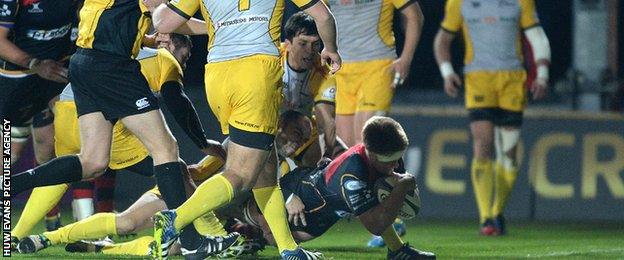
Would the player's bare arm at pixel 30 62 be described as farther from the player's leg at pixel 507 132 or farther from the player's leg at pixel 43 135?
the player's leg at pixel 507 132

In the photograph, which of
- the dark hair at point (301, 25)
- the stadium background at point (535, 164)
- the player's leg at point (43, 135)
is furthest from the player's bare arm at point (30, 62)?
the stadium background at point (535, 164)

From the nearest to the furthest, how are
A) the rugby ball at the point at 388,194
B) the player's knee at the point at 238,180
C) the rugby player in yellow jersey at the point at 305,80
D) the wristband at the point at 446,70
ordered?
the player's knee at the point at 238,180, the rugby ball at the point at 388,194, the rugby player in yellow jersey at the point at 305,80, the wristband at the point at 446,70

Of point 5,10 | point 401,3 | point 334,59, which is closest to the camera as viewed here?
point 334,59

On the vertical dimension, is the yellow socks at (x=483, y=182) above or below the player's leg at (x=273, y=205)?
below

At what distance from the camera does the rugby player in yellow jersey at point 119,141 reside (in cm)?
911

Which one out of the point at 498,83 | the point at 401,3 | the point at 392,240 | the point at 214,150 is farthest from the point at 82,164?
the point at 498,83

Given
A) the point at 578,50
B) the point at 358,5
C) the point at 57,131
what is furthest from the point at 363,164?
the point at 578,50

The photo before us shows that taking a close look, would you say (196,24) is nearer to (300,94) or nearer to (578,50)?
(300,94)

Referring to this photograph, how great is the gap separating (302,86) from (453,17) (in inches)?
106

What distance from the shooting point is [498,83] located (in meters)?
12.3

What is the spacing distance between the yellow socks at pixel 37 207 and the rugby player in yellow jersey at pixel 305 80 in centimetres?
147

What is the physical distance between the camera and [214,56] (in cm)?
865

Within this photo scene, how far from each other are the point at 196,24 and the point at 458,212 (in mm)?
5412

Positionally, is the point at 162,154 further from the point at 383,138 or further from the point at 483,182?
the point at 483,182
